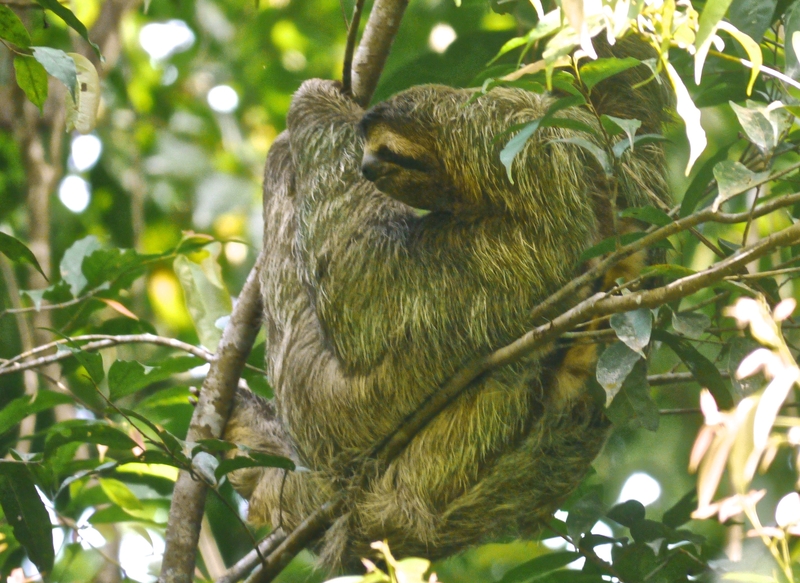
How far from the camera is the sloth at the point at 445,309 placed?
14.6ft

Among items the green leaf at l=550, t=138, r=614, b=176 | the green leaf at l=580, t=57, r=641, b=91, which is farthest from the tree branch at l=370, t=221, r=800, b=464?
the green leaf at l=580, t=57, r=641, b=91

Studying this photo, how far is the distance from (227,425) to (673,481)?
14.3 ft

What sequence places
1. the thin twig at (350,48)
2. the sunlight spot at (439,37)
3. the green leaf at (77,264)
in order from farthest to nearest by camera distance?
the sunlight spot at (439,37) → the green leaf at (77,264) → the thin twig at (350,48)

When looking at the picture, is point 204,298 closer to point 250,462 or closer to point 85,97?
point 85,97

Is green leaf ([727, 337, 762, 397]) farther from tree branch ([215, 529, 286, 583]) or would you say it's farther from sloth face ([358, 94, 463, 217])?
tree branch ([215, 529, 286, 583])

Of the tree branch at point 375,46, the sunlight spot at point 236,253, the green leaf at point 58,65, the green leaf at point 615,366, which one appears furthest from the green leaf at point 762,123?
the sunlight spot at point 236,253

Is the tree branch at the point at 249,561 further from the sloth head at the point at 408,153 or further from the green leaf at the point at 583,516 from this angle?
the sloth head at the point at 408,153

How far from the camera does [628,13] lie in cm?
254

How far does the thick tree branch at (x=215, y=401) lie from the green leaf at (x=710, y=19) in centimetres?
363

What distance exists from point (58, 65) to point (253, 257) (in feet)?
24.8

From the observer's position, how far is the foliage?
285 centimetres

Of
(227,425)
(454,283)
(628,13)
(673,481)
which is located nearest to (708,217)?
(628,13)

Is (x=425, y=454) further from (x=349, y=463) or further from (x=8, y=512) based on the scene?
(x=8, y=512)

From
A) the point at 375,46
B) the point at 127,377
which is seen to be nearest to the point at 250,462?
the point at 127,377
